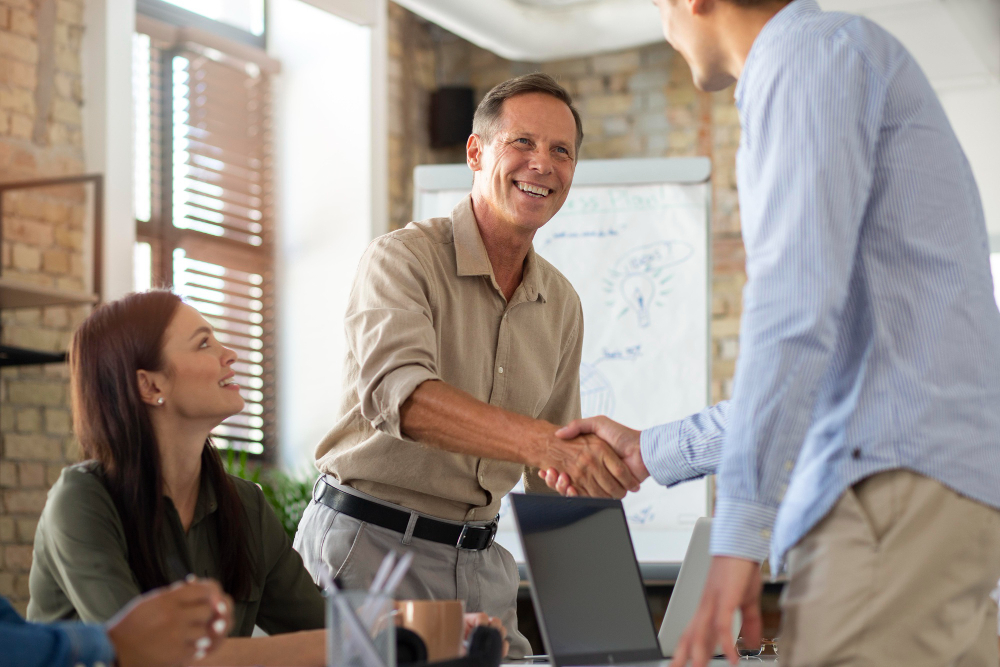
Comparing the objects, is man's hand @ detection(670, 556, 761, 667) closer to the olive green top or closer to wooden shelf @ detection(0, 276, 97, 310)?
the olive green top

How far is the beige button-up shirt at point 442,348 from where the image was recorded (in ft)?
6.26

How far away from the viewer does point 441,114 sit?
5.52 meters

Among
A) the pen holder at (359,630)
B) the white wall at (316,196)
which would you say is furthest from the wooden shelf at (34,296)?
the pen holder at (359,630)

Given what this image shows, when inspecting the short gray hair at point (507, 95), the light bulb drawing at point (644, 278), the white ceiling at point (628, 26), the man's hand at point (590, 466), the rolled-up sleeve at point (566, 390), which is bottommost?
the man's hand at point (590, 466)

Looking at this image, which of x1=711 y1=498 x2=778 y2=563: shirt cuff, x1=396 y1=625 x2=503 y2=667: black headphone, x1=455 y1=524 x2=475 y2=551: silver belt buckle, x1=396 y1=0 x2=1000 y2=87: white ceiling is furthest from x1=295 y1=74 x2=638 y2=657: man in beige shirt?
x1=396 y1=0 x2=1000 y2=87: white ceiling

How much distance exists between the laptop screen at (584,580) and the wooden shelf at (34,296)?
2.13 meters

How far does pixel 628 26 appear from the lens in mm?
5043

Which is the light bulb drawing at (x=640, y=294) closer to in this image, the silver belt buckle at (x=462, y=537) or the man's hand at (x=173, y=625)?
the silver belt buckle at (x=462, y=537)

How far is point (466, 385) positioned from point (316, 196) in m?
Result: 3.11

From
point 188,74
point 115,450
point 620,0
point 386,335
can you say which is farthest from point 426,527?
point 620,0

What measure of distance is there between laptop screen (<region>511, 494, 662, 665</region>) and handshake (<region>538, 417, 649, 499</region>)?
38cm

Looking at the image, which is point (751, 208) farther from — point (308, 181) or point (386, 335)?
point (308, 181)

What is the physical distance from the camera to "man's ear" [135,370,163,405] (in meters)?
1.73

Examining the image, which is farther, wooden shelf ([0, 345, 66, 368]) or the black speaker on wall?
the black speaker on wall
